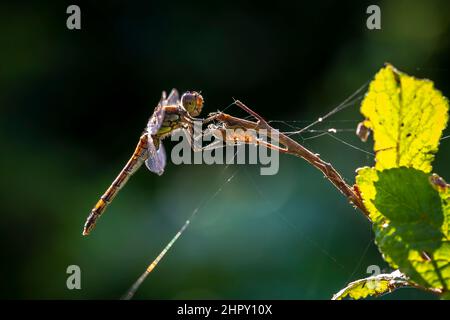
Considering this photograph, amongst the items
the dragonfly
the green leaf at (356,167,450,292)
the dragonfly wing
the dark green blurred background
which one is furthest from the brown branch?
the dark green blurred background

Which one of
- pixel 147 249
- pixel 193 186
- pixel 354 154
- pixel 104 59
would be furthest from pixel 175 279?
pixel 104 59

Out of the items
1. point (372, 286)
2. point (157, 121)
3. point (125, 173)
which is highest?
point (157, 121)

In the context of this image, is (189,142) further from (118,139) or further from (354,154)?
(118,139)

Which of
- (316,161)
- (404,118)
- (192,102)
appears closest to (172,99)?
(192,102)

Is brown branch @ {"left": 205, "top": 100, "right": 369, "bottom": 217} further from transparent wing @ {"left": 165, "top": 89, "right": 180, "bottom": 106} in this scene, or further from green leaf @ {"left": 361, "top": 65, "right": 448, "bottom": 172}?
transparent wing @ {"left": 165, "top": 89, "right": 180, "bottom": 106}

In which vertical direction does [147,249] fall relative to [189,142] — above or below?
below

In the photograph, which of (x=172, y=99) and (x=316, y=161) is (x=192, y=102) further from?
(x=316, y=161)
